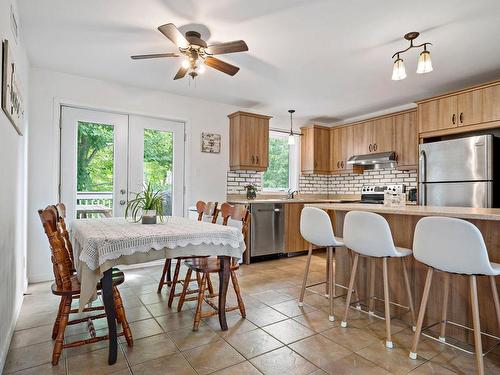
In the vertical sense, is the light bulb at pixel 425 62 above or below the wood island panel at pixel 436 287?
above

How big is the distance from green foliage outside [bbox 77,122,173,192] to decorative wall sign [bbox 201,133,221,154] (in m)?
0.70

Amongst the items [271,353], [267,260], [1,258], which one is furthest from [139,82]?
[271,353]

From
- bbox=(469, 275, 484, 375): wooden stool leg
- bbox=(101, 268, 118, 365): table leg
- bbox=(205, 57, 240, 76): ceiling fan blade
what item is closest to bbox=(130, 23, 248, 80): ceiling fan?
bbox=(205, 57, 240, 76): ceiling fan blade

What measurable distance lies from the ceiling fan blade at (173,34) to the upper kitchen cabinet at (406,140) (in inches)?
139

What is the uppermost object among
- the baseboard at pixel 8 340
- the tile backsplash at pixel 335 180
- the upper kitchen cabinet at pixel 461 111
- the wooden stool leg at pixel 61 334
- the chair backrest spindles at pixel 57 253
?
the upper kitchen cabinet at pixel 461 111

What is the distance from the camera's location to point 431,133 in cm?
394

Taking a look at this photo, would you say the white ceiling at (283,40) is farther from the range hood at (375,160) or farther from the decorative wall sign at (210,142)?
the range hood at (375,160)

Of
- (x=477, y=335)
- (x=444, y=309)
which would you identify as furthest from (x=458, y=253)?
(x=444, y=309)

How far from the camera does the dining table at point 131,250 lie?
5.44ft

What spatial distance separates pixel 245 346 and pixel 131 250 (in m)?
0.99

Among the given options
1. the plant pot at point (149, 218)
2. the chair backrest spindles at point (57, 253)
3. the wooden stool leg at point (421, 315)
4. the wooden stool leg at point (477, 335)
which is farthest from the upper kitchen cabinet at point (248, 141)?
the wooden stool leg at point (477, 335)

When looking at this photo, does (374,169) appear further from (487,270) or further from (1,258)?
(1,258)

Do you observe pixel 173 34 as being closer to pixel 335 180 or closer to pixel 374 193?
pixel 374 193

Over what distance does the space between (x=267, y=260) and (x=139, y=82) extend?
3.08m
